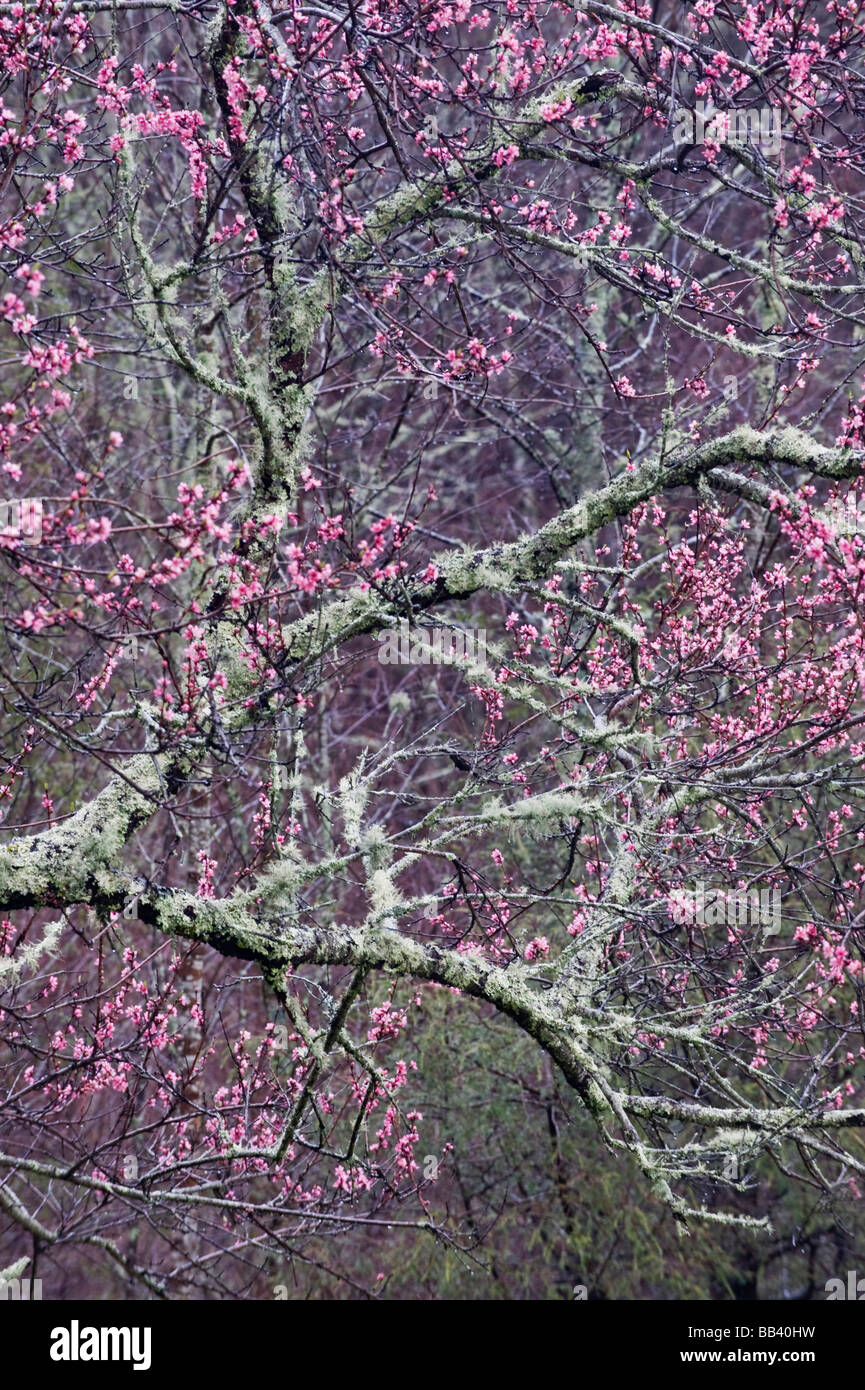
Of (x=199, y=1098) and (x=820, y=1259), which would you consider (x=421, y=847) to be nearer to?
(x=199, y=1098)

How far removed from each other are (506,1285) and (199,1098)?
319cm

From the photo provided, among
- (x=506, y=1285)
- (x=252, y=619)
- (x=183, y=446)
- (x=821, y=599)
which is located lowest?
(x=506, y=1285)

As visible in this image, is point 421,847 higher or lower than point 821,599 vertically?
lower

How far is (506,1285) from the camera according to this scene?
9.53 m

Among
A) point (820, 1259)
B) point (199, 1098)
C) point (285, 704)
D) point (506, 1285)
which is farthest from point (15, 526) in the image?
point (820, 1259)

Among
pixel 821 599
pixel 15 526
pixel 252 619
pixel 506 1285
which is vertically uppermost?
pixel 821 599

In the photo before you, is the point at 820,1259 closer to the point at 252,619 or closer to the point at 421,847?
the point at 421,847

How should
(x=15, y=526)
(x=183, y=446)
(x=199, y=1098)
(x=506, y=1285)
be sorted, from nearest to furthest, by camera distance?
(x=15, y=526), (x=199, y=1098), (x=506, y=1285), (x=183, y=446)

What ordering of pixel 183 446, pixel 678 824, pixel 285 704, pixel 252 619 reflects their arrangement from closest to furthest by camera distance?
1. pixel 252 619
2. pixel 285 704
3. pixel 678 824
4. pixel 183 446

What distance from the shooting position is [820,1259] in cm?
1039

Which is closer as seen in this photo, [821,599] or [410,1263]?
[821,599]

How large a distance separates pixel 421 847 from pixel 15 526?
5.66ft
